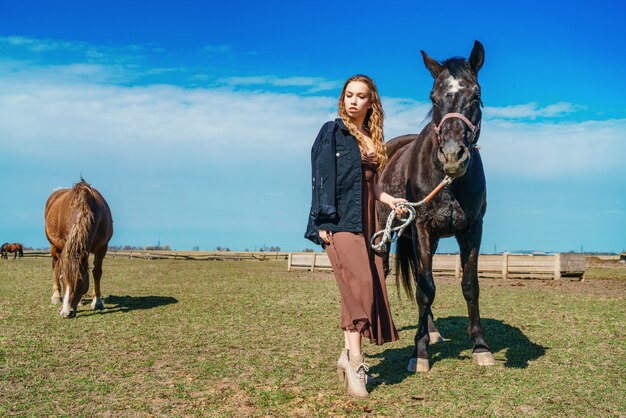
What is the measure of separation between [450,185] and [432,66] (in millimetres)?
1200

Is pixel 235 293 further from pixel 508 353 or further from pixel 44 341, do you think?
pixel 508 353

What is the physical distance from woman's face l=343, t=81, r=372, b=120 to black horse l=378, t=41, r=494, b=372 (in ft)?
2.44

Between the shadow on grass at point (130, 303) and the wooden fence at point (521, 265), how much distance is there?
1283cm

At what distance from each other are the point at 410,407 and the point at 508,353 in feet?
8.10

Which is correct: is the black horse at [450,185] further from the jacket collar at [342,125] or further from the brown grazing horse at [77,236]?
the brown grazing horse at [77,236]

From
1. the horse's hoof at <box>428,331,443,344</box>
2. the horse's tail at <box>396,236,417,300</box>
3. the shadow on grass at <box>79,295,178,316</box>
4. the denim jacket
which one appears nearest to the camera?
the denim jacket

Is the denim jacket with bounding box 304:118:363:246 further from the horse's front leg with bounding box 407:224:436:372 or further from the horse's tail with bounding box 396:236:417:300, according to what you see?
the horse's tail with bounding box 396:236:417:300

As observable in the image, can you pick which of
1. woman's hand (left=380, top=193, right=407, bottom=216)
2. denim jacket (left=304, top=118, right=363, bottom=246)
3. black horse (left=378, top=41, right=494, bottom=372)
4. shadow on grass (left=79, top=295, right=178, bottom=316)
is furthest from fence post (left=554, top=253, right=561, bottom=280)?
denim jacket (left=304, top=118, right=363, bottom=246)

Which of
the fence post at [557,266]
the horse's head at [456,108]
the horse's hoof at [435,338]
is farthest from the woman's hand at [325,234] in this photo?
the fence post at [557,266]

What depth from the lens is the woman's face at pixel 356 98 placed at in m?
4.54

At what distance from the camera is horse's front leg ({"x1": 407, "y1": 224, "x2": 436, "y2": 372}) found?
518cm

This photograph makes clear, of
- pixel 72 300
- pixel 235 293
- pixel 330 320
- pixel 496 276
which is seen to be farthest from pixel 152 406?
pixel 496 276

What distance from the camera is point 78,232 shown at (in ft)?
30.4

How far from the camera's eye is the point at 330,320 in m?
8.67
